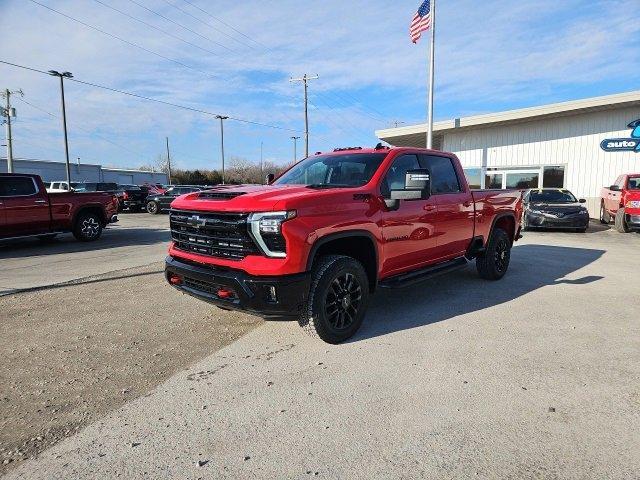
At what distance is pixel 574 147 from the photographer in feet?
64.7

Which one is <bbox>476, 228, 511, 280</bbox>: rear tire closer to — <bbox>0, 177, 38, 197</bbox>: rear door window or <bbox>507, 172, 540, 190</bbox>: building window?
<bbox>0, 177, 38, 197</bbox>: rear door window

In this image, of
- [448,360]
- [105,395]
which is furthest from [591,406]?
[105,395]

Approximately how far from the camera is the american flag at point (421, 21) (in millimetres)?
20016

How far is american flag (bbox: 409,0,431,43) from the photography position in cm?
2002

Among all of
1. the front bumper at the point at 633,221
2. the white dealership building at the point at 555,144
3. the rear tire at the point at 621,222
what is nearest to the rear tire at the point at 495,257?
the front bumper at the point at 633,221

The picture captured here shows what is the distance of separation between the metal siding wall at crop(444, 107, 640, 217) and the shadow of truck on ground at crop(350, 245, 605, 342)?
12525 mm

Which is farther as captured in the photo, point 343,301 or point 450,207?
point 450,207

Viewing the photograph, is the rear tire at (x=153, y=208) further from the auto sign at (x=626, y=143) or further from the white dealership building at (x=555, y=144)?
the auto sign at (x=626, y=143)

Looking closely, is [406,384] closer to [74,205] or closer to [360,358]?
[360,358]

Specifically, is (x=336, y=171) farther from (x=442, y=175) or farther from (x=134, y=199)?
(x=134, y=199)

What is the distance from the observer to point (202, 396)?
10.7ft

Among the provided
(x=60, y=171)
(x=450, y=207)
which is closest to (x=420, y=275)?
(x=450, y=207)

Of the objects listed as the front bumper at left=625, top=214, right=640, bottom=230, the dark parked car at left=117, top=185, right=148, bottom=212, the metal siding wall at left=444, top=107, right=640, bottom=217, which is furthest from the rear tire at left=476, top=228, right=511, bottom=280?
the dark parked car at left=117, top=185, right=148, bottom=212

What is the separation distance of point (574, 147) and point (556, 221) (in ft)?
26.2
